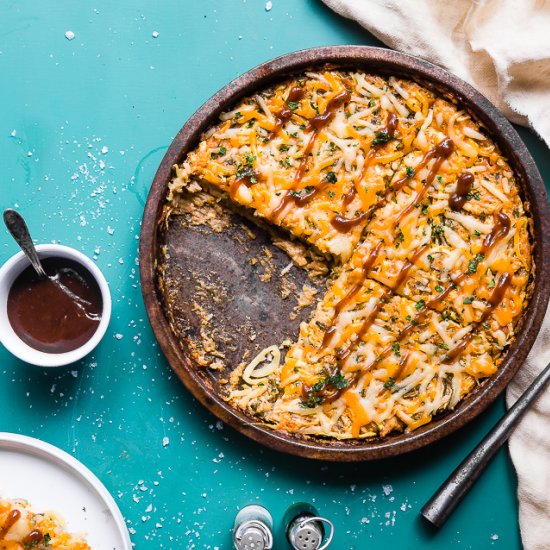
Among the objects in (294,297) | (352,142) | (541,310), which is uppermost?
(352,142)

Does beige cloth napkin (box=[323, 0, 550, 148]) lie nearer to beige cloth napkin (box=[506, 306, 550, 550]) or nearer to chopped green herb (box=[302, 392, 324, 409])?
beige cloth napkin (box=[506, 306, 550, 550])

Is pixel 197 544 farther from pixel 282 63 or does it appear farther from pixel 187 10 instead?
pixel 187 10

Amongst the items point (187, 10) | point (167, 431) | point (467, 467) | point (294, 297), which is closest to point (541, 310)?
point (467, 467)

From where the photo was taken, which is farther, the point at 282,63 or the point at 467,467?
the point at 467,467

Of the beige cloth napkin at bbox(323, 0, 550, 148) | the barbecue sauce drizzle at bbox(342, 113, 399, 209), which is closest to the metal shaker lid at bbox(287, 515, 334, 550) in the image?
the barbecue sauce drizzle at bbox(342, 113, 399, 209)

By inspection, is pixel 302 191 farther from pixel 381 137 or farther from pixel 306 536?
pixel 306 536

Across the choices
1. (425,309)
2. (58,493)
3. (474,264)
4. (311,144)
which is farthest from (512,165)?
(58,493)

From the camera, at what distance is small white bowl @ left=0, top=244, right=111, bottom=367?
10.7 feet

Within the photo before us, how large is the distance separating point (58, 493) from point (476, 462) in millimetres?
2021

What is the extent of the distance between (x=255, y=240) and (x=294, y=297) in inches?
13.4

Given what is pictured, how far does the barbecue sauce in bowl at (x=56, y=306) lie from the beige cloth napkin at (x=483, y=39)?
73.4 inches

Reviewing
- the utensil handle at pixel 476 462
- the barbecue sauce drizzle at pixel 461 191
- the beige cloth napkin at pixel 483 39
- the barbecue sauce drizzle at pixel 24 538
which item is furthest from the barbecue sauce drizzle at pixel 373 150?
the barbecue sauce drizzle at pixel 24 538

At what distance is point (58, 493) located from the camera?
11.1ft

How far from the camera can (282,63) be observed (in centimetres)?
324
